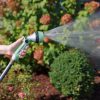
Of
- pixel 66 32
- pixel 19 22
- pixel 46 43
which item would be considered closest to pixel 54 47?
pixel 46 43

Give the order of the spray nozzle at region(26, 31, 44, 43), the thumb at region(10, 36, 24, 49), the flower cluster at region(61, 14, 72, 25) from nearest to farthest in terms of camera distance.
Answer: the spray nozzle at region(26, 31, 44, 43), the thumb at region(10, 36, 24, 49), the flower cluster at region(61, 14, 72, 25)

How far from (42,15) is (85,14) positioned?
59 cm

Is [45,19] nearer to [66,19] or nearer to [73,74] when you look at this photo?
→ [66,19]

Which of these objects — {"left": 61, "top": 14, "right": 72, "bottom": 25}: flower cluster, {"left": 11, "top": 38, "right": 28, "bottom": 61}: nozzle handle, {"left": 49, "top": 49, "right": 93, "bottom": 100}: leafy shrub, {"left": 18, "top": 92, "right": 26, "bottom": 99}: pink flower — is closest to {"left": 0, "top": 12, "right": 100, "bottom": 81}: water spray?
{"left": 11, "top": 38, "right": 28, "bottom": 61}: nozzle handle

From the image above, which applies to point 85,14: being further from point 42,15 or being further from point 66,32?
point 66,32

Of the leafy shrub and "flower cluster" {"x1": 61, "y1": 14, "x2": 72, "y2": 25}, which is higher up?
"flower cluster" {"x1": 61, "y1": 14, "x2": 72, "y2": 25}

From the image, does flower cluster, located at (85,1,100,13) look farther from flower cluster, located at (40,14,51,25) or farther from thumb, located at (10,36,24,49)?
thumb, located at (10,36,24,49)

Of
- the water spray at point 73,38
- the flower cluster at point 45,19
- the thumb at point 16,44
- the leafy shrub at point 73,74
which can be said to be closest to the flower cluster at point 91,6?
the water spray at point 73,38

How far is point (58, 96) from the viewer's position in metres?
5.61

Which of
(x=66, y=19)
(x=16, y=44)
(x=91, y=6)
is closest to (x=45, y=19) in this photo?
(x=66, y=19)

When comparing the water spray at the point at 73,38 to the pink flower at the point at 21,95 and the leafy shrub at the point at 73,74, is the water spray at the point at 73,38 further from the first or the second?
the pink flower at the point at 21,95

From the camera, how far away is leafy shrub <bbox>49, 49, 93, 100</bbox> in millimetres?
5250

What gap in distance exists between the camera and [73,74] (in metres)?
5.25

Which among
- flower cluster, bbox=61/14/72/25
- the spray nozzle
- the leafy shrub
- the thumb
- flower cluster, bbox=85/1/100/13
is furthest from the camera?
flower cluster, bbox=85/1/100/13
